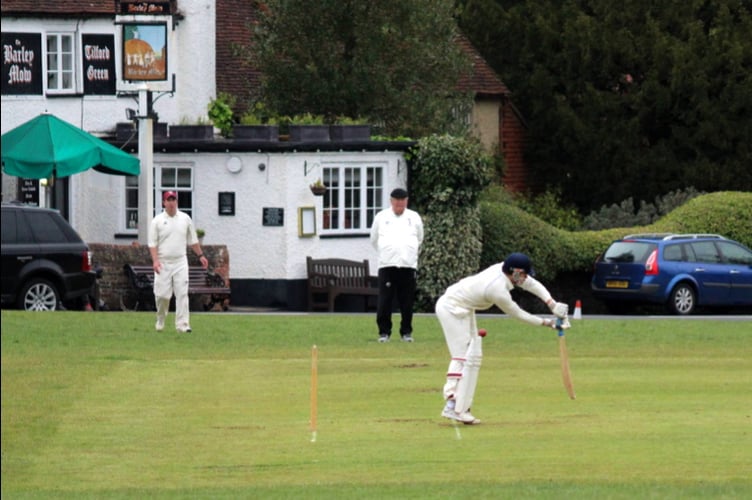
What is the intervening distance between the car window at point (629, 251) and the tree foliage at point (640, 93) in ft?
34.1

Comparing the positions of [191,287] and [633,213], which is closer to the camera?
[191,287]

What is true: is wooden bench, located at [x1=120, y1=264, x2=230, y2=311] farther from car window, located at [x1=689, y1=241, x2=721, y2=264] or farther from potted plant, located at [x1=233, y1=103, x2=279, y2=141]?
car window, located at [x1=689, y1=241, x2=721, y2=264]

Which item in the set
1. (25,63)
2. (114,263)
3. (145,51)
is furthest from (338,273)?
(25,63)

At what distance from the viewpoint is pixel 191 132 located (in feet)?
113

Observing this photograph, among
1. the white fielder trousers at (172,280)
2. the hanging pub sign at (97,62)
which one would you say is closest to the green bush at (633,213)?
the hanging pub sign at (97,62)

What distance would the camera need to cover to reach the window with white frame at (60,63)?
3609 cm

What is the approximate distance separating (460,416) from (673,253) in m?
21.0

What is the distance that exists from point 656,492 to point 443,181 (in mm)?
24935

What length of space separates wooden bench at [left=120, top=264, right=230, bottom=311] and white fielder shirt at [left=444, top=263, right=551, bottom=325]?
18.1 meters

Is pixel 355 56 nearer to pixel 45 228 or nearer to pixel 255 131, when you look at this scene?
pixel 255 131

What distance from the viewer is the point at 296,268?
3444 cm

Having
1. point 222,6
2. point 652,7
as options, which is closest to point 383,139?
point 222,6

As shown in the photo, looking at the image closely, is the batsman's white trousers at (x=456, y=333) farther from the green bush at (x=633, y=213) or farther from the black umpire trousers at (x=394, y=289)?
the green bush at (x=633, y=213)

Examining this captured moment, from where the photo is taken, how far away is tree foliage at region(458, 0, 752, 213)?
145 feet
